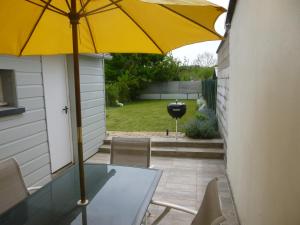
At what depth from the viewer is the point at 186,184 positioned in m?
4.16

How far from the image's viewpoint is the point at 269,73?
5.98 ft

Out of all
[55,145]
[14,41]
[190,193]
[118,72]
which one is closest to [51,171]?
[55,145]

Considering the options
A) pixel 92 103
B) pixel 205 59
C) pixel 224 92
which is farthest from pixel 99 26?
pixel 205 59

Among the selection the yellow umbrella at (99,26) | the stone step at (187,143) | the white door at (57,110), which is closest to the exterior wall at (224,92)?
the stone step at (187,143)

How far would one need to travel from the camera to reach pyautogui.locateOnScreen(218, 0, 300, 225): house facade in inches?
51.9

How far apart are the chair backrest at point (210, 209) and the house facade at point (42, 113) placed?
2.80 metres

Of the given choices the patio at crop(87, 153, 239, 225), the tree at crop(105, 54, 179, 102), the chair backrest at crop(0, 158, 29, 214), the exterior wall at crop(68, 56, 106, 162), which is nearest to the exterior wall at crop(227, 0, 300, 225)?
the patio at crop(87, 153, 239, 225)

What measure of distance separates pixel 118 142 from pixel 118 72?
50.4ft

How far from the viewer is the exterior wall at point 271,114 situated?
4.32 ft

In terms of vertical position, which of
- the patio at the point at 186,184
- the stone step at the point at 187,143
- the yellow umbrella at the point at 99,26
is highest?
the yellow umbrella at the point at 99,26

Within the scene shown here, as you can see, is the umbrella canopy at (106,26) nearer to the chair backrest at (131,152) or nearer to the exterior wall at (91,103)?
the chair backrest at (131,152)

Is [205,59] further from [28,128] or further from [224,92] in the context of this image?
[28,128]

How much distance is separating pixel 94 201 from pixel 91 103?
424cm

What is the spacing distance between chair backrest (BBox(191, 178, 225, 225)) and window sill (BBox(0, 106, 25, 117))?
2.79 meters
